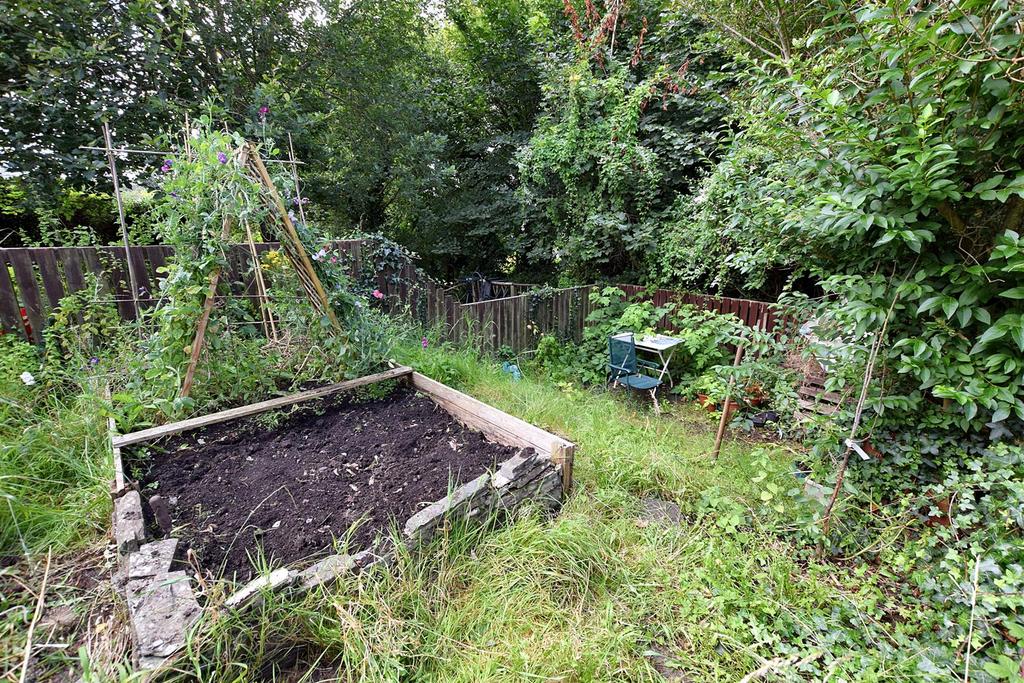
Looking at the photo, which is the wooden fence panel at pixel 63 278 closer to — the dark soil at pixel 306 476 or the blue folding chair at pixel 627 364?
the dark soil at pixel 306 476

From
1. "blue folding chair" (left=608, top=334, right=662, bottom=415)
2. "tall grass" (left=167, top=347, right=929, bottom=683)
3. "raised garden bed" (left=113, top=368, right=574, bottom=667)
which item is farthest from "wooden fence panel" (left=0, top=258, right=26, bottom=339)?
"blue folding chair" (left=608, top=334, right=662, bottom=415)

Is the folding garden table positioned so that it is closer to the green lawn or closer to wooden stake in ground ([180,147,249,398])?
the green lawn

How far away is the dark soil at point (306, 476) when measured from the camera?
171 cm

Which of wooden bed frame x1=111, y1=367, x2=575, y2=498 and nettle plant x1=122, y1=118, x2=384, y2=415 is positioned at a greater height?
nettle plant x1=122, y1=118, x2=384, y2=415

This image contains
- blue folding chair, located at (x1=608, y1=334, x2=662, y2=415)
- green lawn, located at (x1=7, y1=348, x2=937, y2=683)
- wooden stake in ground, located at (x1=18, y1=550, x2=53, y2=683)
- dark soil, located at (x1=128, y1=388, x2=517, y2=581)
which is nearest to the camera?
wooden stake in ground, located at (x1=18, y1=550, x2=53, y2=683)

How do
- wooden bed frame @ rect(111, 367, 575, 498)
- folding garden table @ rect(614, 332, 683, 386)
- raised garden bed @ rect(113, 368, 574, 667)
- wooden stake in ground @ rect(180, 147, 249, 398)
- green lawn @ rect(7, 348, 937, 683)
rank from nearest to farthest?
green lawn @ rect(7, 348, 937, 683), raised garden bed @ rect(113, 368, 574, 667), wooden bed frame @ rect(111, 367, 575, 498), wooden stake in ground @ rect(180, 147, 249, 398), folding garden table @ rect(614, 332, 683, 386)

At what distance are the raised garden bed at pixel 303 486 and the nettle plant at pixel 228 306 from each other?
0.27 meters

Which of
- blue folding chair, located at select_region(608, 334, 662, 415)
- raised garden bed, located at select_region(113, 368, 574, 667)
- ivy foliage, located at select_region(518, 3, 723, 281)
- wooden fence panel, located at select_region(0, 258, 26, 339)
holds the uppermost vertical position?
ivy foliage, located at select_region(518, 3, 723, 281)

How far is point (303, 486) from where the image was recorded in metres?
2.06

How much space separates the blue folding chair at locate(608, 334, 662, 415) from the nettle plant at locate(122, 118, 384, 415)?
2595mm

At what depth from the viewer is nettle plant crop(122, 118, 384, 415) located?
2.43 m

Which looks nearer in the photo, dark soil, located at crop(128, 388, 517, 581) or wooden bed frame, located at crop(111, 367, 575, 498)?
dark soil, located at crop(128, 388, 517, 581)

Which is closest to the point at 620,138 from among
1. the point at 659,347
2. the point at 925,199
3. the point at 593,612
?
the point at 659,347

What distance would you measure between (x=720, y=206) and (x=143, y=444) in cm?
495
